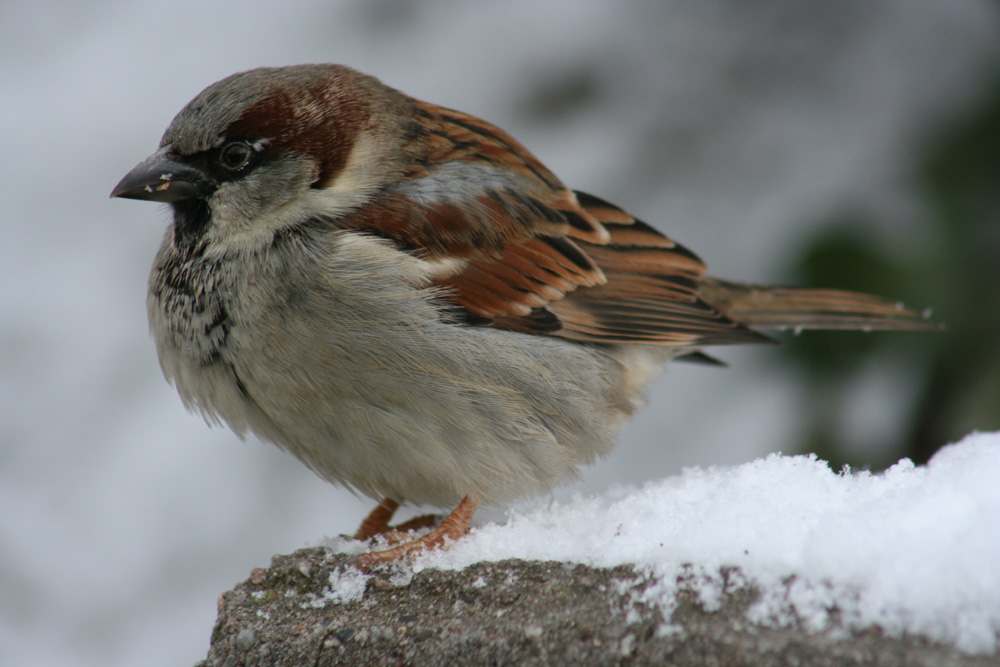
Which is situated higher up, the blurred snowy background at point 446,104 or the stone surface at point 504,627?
the blurred snowy background at point 446,104

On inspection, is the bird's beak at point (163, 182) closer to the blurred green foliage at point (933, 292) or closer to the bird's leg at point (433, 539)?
the bird's leg at point (433, 539)

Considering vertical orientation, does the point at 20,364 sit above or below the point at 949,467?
above

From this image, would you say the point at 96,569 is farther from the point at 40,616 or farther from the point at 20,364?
the point at 20,364

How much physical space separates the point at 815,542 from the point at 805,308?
4.89 feet

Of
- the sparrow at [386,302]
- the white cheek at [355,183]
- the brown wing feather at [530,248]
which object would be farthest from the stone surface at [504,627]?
the white cheek at [355,183]

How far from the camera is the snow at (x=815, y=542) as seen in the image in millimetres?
1177

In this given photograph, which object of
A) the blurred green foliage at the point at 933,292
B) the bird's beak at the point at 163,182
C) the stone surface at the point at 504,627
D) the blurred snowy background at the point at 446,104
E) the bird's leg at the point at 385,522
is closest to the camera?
the stone surface at the point at 504,627

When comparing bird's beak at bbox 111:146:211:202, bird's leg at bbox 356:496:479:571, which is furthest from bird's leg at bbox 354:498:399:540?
bird's beak at bbox 111:146:211:202

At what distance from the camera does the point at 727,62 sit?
3404 millimetres

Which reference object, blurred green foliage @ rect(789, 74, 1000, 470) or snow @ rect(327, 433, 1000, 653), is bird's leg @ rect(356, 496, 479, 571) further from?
blurred green foliage @ rect(789, 74, 1000, 470)

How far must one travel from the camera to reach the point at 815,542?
51.3 inches

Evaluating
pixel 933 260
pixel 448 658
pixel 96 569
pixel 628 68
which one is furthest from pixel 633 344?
pixel 96 569

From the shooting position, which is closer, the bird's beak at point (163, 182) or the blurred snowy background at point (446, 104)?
the bird's beak at point (163, 182)

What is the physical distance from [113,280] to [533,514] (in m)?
2.31
